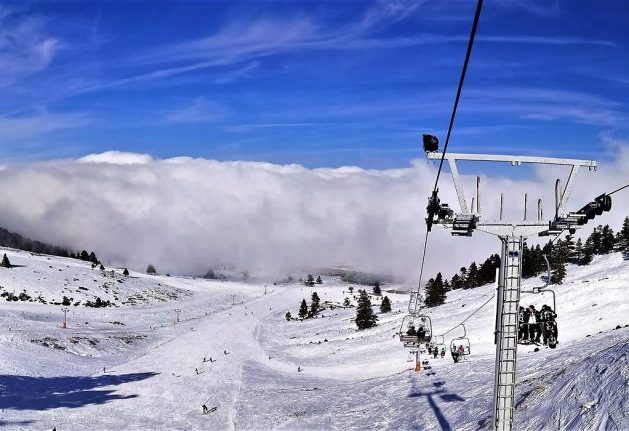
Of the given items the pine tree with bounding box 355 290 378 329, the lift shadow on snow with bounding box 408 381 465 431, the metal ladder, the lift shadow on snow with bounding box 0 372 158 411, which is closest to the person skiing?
the lift shadow on snow with bounding box 408 381 465 431

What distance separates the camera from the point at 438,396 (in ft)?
A: 109

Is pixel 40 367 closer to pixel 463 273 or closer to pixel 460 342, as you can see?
pixel 460 342

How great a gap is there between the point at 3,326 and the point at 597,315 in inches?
2625

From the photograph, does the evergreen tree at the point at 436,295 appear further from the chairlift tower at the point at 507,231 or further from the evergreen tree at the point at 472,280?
the chairlift tower at the point at 507,231

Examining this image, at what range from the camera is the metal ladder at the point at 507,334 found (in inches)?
584

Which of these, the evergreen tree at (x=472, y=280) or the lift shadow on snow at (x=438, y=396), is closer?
the lift shadow on snow at (x=438, y=396)

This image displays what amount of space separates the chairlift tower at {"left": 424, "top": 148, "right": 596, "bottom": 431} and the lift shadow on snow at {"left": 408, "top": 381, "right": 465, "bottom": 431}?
12.1m

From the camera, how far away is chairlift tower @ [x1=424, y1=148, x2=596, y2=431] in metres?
14.9

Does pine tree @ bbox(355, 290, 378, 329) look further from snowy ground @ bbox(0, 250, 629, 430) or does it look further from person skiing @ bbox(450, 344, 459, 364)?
person skiing @ bbox(450, 344, 459, 364)

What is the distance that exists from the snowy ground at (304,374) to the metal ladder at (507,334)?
5.46m

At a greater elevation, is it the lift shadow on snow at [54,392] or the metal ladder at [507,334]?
the metal ladder at [507,334]

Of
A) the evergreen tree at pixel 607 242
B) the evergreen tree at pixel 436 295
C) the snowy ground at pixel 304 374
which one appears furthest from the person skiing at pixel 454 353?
the evergreen tree at pixel 607 242

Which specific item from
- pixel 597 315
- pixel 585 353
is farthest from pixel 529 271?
pixel 585 353

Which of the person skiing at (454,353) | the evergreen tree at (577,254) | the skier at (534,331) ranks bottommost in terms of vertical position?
the person skiing at (454,353)
